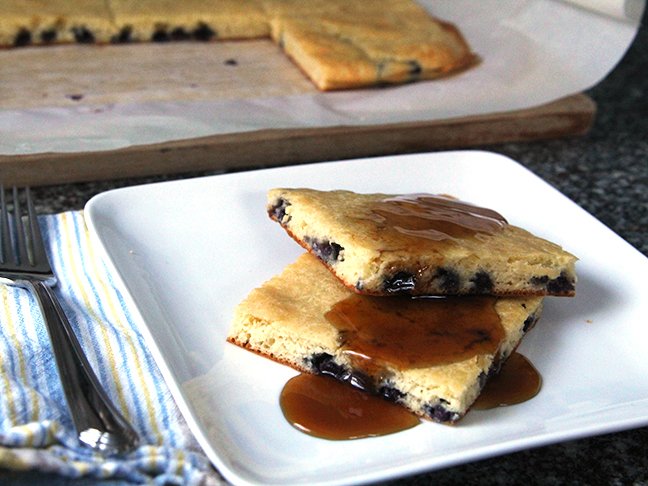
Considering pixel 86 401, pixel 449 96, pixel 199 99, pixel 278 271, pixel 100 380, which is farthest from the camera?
pixel 449 96

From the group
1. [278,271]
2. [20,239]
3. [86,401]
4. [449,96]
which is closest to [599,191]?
[449,96]

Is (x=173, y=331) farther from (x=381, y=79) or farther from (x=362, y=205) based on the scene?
(x=381, y=79)

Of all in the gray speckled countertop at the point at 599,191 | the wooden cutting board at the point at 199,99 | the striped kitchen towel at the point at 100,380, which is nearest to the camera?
the striped kitchen towel at the point at 100,380

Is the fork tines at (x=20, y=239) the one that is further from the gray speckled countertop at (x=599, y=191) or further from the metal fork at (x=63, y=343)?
the gray speckled countertop at (x=599, y=191)

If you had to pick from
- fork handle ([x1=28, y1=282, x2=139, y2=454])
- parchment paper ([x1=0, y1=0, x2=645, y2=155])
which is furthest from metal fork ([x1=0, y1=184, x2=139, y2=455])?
parchment paper ([x1=0, y1=0, x2=645, y2=155])

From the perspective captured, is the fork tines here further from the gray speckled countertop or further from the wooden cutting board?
the wooden cutting board

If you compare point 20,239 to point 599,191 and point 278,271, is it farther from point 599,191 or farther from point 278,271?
point 599,191

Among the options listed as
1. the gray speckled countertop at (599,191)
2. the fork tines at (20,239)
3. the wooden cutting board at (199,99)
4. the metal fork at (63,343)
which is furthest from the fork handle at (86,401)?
the wooden cutting board at (199,99)
